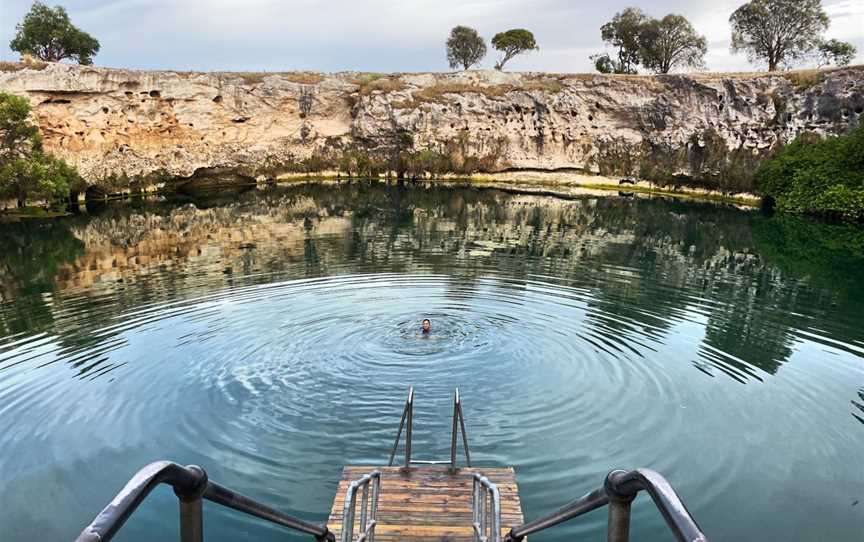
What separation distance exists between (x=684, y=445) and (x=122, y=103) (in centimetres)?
6196

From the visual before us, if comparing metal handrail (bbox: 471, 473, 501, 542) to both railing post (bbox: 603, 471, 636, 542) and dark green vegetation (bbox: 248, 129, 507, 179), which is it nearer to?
railing post (bbox: 603, 471, 636, 542)

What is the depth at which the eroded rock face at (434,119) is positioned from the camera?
55.2 meters

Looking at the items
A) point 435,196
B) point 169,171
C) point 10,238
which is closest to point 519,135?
point 435,196

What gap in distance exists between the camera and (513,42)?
8794cm

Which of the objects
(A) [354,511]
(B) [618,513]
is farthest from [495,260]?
(B) [618,513]

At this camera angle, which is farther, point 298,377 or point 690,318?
point 690,318

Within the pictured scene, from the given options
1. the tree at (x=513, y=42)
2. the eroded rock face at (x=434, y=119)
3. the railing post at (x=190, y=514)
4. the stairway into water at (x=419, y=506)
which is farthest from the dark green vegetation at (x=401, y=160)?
the railing post at (x=190, y=514)

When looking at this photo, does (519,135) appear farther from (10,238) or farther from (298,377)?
(298,377)

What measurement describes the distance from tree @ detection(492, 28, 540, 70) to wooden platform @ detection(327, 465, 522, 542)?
280 feet

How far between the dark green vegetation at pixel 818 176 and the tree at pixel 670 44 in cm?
2958

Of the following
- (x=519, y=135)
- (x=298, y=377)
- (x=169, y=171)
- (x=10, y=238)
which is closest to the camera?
(x=298, y=377)

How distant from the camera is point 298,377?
13773 mm

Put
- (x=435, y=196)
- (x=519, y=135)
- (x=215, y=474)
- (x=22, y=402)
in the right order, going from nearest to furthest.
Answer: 1. (x=215, y=474)
2. (x=22, y=402)
3. (x=435, y=196)
4. (x=519, y=135)

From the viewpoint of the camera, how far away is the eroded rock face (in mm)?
55219
